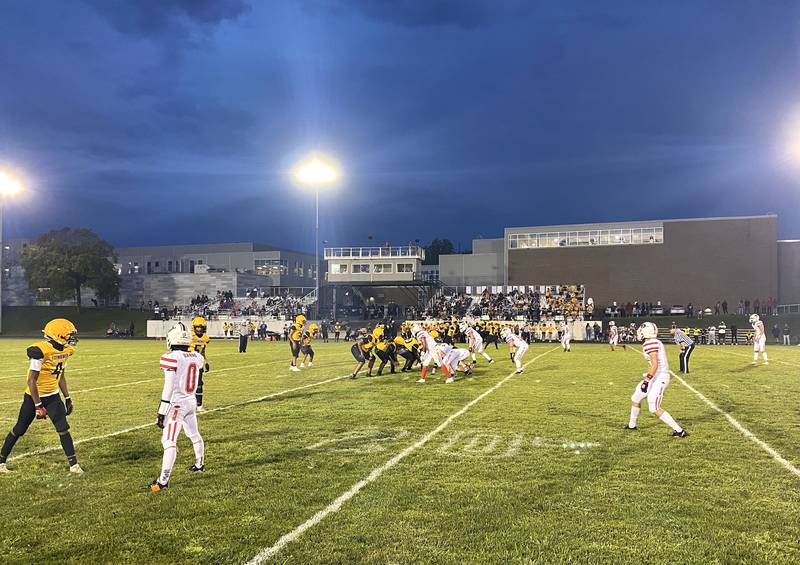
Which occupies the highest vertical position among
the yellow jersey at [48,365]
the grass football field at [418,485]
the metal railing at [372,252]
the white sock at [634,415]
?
the metal railing at [372,252]

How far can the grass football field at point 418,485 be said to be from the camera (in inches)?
206

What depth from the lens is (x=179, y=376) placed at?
6.90m

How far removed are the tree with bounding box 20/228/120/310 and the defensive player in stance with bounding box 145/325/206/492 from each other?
226ft

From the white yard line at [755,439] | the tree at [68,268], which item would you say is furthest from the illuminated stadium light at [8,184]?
the white yard line at [755,439]

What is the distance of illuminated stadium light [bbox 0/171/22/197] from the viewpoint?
4991cm

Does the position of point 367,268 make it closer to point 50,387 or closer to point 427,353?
point 427,353

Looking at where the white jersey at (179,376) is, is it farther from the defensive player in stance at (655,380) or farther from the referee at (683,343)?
the referee at (683,343)

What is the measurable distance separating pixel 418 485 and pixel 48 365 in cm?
465

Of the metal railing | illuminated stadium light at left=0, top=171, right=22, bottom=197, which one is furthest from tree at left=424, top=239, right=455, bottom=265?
illuminated stadium light at left=0, top=171, right=22, bottom=197

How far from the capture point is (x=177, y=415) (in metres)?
6.92

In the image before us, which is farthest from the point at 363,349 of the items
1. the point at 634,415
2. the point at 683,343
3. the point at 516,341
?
the point at 634,415

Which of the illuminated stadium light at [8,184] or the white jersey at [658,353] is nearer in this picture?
the white jersey at [658,353]

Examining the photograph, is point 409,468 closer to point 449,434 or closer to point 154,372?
point 449,434

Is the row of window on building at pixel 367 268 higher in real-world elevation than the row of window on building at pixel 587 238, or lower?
lower
